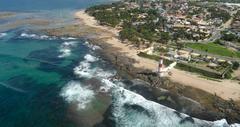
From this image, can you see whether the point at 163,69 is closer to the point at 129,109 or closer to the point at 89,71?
the point at 89,71

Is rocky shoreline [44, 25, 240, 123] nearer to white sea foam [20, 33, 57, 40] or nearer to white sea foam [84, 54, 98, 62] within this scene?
white sea foam [84, 54, 98, 62]

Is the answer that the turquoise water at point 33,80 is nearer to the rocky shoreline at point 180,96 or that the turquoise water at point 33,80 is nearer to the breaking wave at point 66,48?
the breaking wave at point 66,48

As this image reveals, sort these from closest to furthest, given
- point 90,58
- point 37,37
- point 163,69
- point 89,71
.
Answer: point 163,69 → point 89,71 → point 90,58 → point 37,37

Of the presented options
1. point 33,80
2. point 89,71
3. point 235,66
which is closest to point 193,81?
point 235,66

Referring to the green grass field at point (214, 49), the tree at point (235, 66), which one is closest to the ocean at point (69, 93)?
the tree at point (235, 66)

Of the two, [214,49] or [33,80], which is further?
[214,49]

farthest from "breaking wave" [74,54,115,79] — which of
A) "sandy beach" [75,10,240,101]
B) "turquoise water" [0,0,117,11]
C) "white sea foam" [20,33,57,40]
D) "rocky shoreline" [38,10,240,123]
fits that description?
"turquoise water" [0,0,117,11]

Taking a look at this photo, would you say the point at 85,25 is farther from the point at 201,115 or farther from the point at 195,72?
the point at 201,115
